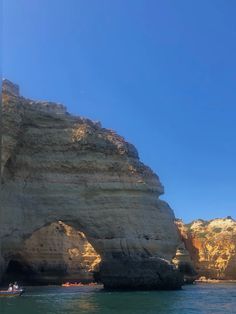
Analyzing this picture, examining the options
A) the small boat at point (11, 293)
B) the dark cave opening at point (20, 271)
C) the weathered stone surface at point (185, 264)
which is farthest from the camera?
the weathered stone surface at point (185, 264)

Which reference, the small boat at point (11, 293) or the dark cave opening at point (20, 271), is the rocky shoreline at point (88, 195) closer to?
the small boat at point (11, 293)

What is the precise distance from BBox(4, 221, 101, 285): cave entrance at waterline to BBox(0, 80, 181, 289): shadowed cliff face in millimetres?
12953

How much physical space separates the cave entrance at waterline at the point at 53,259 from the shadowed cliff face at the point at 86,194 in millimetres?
12953

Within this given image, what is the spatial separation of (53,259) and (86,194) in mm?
23485

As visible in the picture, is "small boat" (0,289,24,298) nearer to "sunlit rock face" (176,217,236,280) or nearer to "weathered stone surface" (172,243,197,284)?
"weathered stone surface" (172,243,197,284)

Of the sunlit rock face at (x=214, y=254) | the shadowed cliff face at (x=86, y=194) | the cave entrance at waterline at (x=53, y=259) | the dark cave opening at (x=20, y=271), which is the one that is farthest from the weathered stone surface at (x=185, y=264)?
the shadowed cliff face at (x=86, y=194)

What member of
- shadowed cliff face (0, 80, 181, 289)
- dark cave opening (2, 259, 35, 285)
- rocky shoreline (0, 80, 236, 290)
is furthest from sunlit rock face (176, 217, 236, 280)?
shadowed cliff face (0, 80, 181, 289)

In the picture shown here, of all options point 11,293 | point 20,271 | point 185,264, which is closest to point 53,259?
point 20,271

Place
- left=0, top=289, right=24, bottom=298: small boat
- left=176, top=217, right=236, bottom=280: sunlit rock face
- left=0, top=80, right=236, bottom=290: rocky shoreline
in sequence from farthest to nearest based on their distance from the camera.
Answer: left=176, top=217, right=236, bottom=280: sunlit rock face < left=0, top=80, right=236, bottom=290: rocky shoreline < left=0, top=289, right=24, bottom=298: small boat

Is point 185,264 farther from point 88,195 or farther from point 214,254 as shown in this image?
point 88,195

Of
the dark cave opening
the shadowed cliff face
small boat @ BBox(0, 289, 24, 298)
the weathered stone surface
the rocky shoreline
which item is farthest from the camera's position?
the weathered stone surface

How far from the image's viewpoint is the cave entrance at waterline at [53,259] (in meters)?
58.7

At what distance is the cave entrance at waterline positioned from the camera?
5869 centimetres

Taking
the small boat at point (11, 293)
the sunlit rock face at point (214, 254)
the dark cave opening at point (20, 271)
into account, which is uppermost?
the sunlit rock face at point (214, 254)
